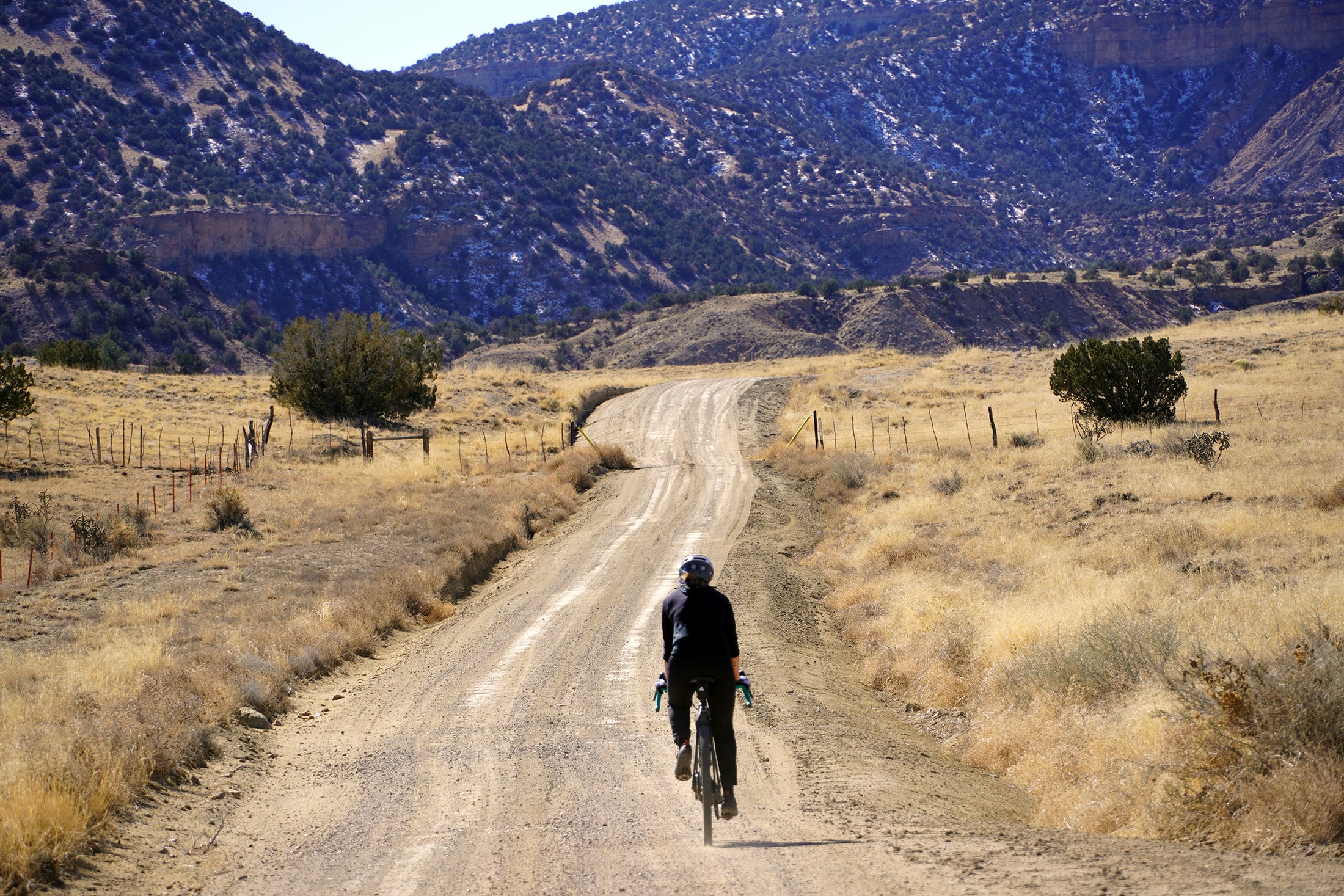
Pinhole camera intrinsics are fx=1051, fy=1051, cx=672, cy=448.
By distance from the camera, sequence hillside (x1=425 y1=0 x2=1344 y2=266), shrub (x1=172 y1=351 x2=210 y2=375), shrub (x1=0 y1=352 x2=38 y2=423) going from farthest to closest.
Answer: hillside (x1=425 y1=0 x2=1344 y2=266) < shrub (x1=172 y1=351 x2=210 y2=375) < shrub (x1=0 y1=352 x2=38 y2=423)

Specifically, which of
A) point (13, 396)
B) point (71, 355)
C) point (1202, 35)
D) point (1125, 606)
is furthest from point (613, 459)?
point (1202, 35)

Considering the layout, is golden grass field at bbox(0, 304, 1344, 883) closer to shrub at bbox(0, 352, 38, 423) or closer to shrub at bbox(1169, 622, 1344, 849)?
shrub at bbox(1169, 622, 1344, 849)

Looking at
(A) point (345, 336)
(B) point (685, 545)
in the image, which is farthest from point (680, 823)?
(A) point (345, 336)

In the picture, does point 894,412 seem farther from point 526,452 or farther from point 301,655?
point 301,655

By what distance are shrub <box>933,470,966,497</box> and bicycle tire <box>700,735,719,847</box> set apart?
1855cm

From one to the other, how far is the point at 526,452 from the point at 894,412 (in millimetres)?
16179

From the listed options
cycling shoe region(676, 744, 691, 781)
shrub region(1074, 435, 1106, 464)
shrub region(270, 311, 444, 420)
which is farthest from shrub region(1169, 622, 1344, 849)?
shrub region(270, 311, 444, 420)

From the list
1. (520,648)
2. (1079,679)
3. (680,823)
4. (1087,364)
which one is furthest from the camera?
(1087,364)

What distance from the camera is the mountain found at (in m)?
109

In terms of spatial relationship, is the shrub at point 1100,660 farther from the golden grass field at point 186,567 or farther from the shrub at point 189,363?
the shrub at point 189,363

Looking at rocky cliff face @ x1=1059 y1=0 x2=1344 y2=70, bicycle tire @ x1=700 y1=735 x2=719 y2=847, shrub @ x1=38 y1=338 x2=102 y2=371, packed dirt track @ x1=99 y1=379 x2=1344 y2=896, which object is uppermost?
rocky cliff face @ x1=1059 y1=0 x2=1344 y2=70

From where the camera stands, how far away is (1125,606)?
12797 millimetres

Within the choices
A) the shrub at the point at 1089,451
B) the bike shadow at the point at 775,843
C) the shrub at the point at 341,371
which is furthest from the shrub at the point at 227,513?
the shrub at the point at 1089,451

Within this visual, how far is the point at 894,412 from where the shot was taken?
4459cm
